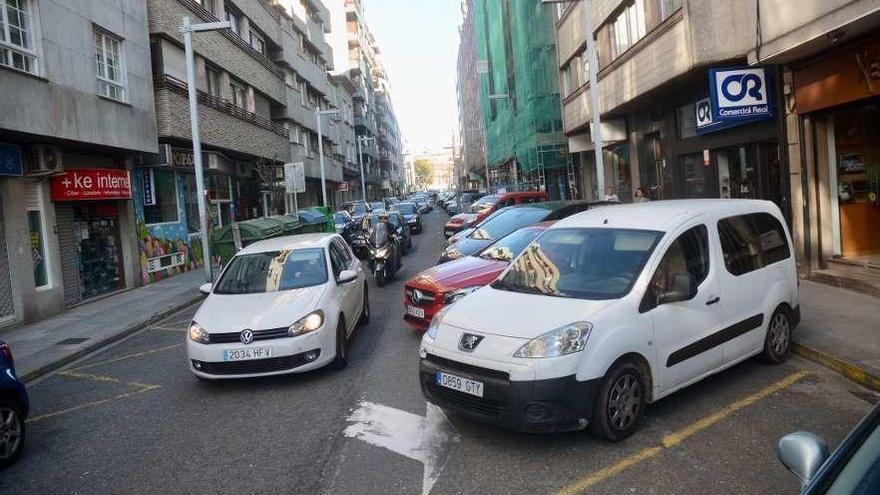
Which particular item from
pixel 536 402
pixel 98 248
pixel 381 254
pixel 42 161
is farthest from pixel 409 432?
pixel 98 248

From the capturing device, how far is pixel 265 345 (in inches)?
263

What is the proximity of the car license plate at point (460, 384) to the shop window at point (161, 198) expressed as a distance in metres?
17.1

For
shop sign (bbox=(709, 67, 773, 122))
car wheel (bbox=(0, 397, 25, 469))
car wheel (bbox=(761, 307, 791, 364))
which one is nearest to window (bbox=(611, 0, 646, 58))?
shop sign (bbox=(709, 67, 773, 122))

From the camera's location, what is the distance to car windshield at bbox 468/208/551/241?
11.9 m

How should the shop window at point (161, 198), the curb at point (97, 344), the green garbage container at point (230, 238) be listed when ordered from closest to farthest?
the curb at point (97, 344) → the green garbage container at point (230, 238) → the shop window at point (161, 198)

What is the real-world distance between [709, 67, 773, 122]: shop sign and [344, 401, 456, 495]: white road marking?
340 inches

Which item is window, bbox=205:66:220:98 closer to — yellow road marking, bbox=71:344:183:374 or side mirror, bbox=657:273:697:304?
yellow road marking, bbox=71:344:183:374

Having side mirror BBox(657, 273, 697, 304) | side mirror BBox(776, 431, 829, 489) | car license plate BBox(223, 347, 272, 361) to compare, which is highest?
side mirror BBox(657, 273, 697, 304)

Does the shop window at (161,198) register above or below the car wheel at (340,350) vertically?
above

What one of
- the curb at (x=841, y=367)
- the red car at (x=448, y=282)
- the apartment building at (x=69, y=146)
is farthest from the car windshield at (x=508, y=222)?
the apartment building at (x=69, y=146)

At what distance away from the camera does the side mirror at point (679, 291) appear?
5109mm

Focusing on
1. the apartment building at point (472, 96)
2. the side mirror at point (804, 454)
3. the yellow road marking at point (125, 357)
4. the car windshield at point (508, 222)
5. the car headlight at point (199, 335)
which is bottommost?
the yellow road marking at point (125, 357)

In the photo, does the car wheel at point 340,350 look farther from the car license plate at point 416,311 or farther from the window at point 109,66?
the window at point 109,66

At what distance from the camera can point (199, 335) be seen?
6.90 meters
